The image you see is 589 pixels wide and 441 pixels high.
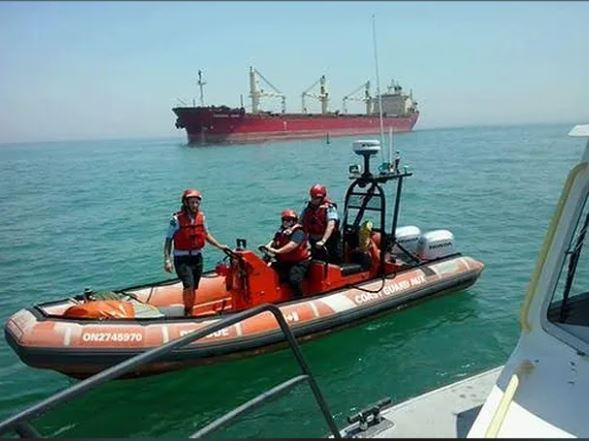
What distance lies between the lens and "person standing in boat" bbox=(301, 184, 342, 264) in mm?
7875

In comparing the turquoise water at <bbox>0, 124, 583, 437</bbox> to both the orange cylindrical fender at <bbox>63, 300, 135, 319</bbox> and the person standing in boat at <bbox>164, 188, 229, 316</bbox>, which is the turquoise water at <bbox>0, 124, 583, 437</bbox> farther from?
the person standing in boat at <bbox>164, 188, 229, 316</bbox>

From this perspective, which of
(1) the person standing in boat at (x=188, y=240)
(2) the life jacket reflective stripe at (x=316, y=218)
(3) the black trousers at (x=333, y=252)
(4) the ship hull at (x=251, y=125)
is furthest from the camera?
(4) the ship hull at (x=251, y=125)

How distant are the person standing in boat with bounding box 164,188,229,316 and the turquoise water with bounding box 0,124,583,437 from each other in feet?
3.72

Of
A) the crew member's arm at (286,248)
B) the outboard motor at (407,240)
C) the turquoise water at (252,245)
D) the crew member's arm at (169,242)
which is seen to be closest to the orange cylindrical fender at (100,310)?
Result: the crew member's arm at (169,242)

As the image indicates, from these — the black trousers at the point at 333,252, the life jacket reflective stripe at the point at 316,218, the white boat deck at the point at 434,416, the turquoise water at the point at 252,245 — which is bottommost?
the turquoise water at the point at 252,245

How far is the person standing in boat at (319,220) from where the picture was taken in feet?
25.8

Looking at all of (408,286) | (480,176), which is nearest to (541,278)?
(408,286)

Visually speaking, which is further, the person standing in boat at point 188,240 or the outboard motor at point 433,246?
the outboard motor at point 433,246

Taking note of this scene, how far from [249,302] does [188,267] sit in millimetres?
904

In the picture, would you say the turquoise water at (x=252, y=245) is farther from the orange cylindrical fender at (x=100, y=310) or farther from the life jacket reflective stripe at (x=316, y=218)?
the life jacket reflective stripe at (x=316, y=218)

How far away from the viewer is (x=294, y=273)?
771 cm

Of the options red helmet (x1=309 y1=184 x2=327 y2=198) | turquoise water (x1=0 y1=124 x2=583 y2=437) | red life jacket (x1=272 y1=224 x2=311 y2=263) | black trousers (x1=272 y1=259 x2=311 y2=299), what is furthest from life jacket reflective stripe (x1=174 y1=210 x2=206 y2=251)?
red helmet (x1=309 y1=184 x2=327 y2=198)

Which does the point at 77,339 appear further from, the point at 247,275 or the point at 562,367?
the point at 562,367

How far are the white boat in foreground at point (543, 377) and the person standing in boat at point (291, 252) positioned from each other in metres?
4.55
